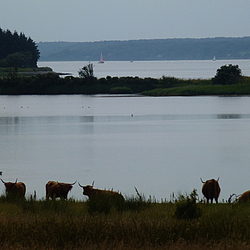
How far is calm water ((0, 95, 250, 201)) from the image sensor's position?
48.7 ft

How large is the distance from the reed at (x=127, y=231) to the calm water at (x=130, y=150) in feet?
16.6

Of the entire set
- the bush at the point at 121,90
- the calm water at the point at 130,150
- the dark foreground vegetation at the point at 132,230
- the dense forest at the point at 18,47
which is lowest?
the calm water at the point at 130,150

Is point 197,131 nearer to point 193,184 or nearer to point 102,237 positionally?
point 193,184

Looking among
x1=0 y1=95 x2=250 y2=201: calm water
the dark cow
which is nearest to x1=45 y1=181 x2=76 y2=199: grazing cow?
the dark cow

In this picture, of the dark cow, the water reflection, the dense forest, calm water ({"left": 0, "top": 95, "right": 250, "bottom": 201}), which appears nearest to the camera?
the dark cow

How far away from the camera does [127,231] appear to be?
22.1 ft

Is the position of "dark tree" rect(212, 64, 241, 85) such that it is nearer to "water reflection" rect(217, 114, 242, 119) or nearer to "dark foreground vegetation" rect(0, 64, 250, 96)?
"dark foreground vegetation" rect(0, 64, 250, 96)

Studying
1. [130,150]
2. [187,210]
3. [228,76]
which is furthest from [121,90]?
[187,210]

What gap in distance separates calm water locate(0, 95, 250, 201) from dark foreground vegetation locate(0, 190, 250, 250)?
186 inches

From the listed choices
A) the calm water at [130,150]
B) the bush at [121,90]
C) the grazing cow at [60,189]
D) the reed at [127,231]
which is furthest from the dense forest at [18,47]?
the reed at [127,231]

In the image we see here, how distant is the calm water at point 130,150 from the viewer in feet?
48.7

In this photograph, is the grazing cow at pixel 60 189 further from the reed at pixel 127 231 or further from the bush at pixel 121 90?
the bush at pixel 121 90

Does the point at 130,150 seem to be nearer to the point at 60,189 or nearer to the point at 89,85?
the point at 60,189

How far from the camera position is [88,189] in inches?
371
